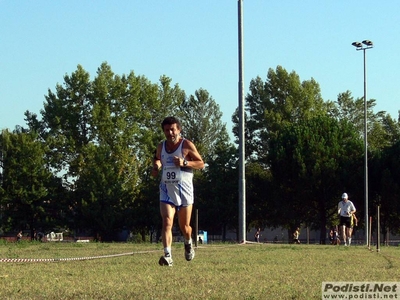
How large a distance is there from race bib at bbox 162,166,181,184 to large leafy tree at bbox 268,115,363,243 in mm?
58270


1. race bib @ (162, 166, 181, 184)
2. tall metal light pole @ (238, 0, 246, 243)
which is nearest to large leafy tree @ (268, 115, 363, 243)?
tall metal light pole @ (238, 0, 246, 243)

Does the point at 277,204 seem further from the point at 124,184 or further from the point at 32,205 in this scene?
the point at 32,205

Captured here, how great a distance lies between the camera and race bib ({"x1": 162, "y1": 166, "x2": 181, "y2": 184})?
12.4 metres

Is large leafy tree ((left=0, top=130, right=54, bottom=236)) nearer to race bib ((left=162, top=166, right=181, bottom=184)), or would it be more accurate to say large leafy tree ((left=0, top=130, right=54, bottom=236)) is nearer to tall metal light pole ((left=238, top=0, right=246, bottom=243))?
tall metal light pole ((left=238, top=0, right=246, bottom=243))

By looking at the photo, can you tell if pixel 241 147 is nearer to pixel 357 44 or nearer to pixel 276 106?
pixel 357 44

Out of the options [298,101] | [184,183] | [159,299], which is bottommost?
[159,299]

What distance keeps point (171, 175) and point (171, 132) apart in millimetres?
→ 633

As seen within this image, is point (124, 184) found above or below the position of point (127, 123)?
below

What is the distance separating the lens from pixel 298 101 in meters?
90.2

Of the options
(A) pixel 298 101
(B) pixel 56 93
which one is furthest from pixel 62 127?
(A) pixel 298 101

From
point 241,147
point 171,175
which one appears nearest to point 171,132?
point 171,175

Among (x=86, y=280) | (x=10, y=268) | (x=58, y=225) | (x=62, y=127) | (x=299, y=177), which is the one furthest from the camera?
(x=62, y=127)

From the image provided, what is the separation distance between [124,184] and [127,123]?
7286 millimetres

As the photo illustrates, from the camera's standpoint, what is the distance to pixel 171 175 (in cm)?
1241
